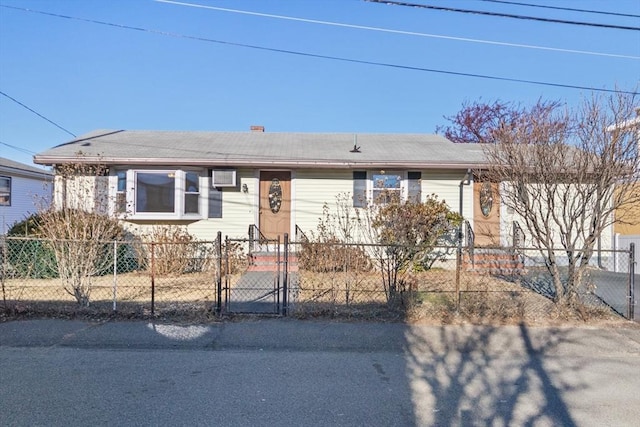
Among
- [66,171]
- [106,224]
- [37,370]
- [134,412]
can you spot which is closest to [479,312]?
[134,412]

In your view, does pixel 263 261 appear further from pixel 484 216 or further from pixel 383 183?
pixel 484 216

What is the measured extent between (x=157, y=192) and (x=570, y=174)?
957 cm

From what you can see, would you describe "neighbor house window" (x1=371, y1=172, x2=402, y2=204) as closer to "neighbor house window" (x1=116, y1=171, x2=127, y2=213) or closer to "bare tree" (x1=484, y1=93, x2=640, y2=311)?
"bare tree" (x1=484, y1=93, x2=640, y2=311)

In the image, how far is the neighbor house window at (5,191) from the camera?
730 inches

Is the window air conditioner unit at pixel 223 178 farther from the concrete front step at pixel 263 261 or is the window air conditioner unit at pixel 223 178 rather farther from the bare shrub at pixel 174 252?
the concrete front step at pixel 263 261

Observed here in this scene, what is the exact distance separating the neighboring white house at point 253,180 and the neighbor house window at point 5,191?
31.6ft

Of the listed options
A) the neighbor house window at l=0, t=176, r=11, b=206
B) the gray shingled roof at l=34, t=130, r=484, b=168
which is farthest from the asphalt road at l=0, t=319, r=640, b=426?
the neighbor house window at l=0, t=176, r=11, b=206

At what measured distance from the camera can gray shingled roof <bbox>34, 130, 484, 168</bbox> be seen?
1081 centimetres

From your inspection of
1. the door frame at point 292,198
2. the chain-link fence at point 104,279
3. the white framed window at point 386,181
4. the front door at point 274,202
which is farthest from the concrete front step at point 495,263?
the chain-link fence at point 104,279

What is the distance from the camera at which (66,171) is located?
8320 mm

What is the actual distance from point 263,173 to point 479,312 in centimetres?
717

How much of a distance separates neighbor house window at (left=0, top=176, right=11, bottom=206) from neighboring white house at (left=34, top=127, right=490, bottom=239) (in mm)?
9618

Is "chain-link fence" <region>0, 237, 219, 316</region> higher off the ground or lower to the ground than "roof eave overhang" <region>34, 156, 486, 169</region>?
lower

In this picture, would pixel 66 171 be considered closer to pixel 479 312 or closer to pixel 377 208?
pixel 377 208
